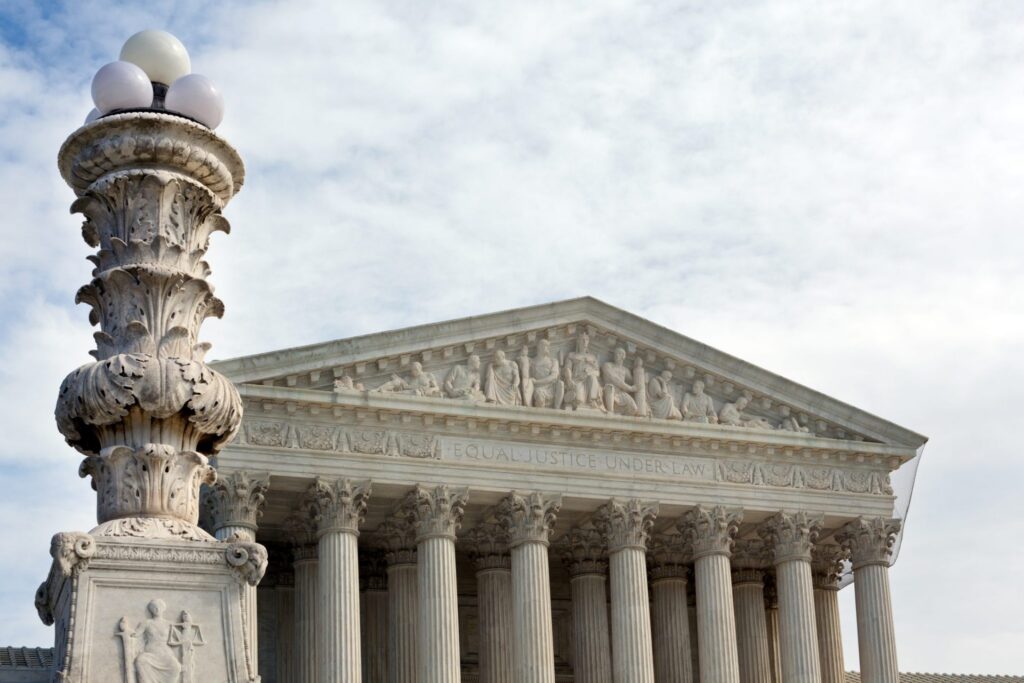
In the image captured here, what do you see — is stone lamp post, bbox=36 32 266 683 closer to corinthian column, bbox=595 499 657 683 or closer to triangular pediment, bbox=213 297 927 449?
triangular pediment, bbox=213 297 927 449

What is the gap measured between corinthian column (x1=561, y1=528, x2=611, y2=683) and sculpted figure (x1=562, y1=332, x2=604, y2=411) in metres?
3.99

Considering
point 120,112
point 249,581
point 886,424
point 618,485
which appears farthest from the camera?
point 886,424

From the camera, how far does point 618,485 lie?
48.2 metres

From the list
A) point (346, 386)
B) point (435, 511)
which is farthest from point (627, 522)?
point (346, 386)

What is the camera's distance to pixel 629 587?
47312mm

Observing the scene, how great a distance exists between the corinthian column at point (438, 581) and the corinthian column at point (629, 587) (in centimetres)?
476

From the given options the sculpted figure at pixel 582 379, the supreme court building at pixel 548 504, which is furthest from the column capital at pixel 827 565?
the sculpted figure at pixel 582 379

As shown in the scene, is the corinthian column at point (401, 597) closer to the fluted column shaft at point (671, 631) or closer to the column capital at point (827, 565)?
the fluted column shaft at point (671, 631)

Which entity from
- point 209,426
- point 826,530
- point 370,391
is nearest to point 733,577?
point 826,530

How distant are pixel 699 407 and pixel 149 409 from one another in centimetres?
3942

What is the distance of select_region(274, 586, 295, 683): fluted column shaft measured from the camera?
4803 centimetres

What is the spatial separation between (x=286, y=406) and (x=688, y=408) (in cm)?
1254

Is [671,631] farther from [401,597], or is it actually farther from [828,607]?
[401,597]

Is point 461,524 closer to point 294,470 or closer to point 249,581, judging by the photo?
point 294,470
